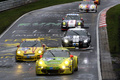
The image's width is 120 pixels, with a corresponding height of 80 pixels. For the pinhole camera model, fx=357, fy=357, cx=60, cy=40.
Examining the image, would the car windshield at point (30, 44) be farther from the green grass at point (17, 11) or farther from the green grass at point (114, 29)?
the green grass at point (17, 11)

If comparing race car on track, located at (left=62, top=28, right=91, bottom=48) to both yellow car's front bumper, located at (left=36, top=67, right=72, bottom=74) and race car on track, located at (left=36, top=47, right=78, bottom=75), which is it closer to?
race car on track, located at (left=36, top=47, right=78, bottom=75)

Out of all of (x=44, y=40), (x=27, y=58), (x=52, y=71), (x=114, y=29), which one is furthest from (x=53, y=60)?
(x=114, y=29)

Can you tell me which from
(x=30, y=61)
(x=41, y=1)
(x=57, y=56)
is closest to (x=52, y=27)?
(x=30, y=61)

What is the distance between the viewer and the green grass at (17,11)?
3831 centimetres

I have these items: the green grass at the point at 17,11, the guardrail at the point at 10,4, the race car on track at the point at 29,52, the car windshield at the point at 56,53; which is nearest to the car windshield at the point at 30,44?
the race car on track at the point at 29,52

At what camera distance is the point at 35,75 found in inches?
689

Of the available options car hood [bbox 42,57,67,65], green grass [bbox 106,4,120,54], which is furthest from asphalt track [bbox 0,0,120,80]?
green grass [bbox 106,4,120,54]

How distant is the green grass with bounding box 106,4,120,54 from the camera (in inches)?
1070

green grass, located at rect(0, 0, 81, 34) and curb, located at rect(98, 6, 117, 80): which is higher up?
green grass, located at rect(0, 0, 81, 34)

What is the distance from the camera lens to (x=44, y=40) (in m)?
30.5

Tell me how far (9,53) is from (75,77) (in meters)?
9.49

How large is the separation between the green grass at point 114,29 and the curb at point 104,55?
15.1 inches

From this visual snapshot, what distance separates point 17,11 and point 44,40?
664 inches

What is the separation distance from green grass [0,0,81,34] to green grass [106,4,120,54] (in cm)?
1058
